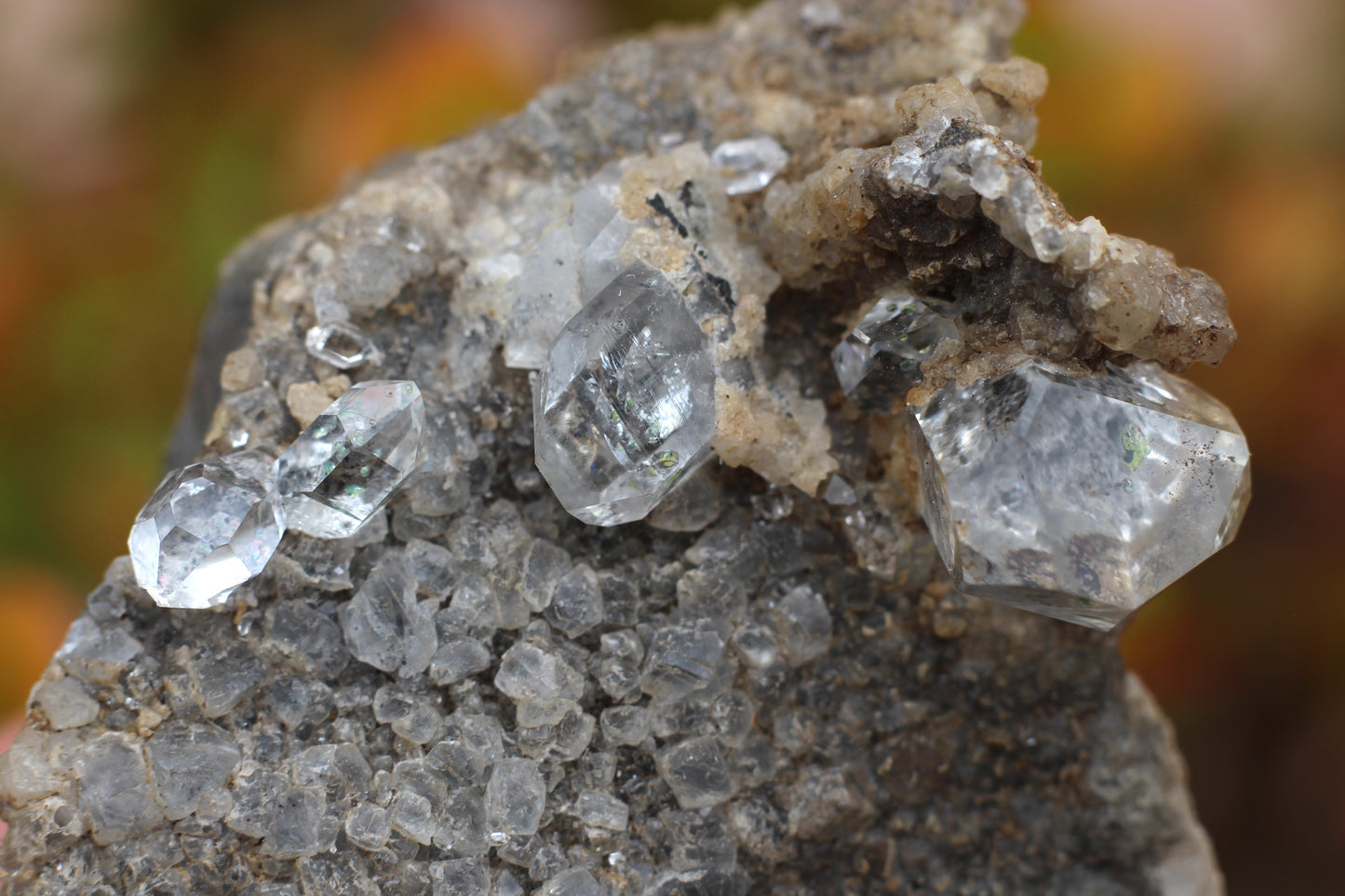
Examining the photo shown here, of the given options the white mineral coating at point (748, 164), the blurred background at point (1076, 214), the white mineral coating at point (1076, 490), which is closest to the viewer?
the white mineral coating at point (1076, 490)

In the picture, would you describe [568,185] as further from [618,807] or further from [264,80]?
[264,80]

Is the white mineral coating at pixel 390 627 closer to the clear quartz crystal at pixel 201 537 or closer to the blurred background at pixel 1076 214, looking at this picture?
the clear quartz crystal at pixel 201 537

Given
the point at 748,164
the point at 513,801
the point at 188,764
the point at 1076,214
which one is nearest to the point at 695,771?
the point at 513,801

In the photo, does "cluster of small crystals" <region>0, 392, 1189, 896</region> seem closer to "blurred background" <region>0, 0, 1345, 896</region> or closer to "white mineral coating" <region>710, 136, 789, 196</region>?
"white mineral coating" <region>710, 136, 789, 196</region>

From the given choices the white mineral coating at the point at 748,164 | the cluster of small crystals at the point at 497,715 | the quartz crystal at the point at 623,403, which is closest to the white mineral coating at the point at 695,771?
the cluster of small crystals at the point at 497,715

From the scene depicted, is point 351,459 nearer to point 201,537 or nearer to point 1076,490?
point 201,537

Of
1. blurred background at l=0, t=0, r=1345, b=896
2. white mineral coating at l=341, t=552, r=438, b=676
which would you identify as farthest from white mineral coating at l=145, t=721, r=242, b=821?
blurred background at l=0, t=0, r=1345, b=896
